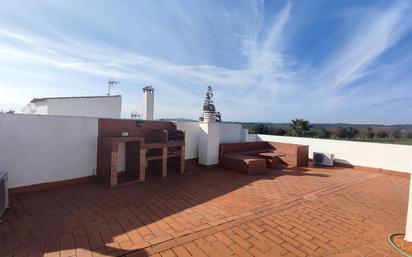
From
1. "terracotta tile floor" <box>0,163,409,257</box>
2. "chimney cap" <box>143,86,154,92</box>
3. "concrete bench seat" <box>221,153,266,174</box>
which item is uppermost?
A: "chimney cap" <box>143,86,154,92</box>

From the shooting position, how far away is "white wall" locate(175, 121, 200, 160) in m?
7.39

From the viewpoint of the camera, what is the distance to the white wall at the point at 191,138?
24.2 ft

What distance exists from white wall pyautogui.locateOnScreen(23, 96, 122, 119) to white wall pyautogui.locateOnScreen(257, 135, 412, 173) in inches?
371

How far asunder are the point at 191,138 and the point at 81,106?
568 cm

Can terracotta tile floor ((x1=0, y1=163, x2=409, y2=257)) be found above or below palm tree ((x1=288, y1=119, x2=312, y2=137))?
below

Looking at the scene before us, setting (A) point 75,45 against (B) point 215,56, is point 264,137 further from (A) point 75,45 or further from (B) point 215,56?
(A) point 75,45

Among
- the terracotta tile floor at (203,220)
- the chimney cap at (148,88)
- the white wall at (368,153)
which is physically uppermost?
the chimney cap at (148,88)

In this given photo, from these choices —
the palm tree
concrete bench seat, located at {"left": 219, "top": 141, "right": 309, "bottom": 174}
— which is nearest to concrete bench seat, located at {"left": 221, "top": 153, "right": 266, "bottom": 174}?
concrete bench seat, located at {"left": 219, "top": 141, "right": 309, "bottom": 174}

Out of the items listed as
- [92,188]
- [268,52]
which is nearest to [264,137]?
[268,52]

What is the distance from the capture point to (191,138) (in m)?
7.59

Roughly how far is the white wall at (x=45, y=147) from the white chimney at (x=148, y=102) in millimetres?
2554

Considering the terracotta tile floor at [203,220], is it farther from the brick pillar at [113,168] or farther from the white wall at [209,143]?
the white wall at [209,143]

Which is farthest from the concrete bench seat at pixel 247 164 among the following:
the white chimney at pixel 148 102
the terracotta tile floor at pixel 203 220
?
the white chimney at pixel 148 102

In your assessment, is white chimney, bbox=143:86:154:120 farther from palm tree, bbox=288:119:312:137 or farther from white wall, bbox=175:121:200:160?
palm tree, bbox=288:119:312:137
